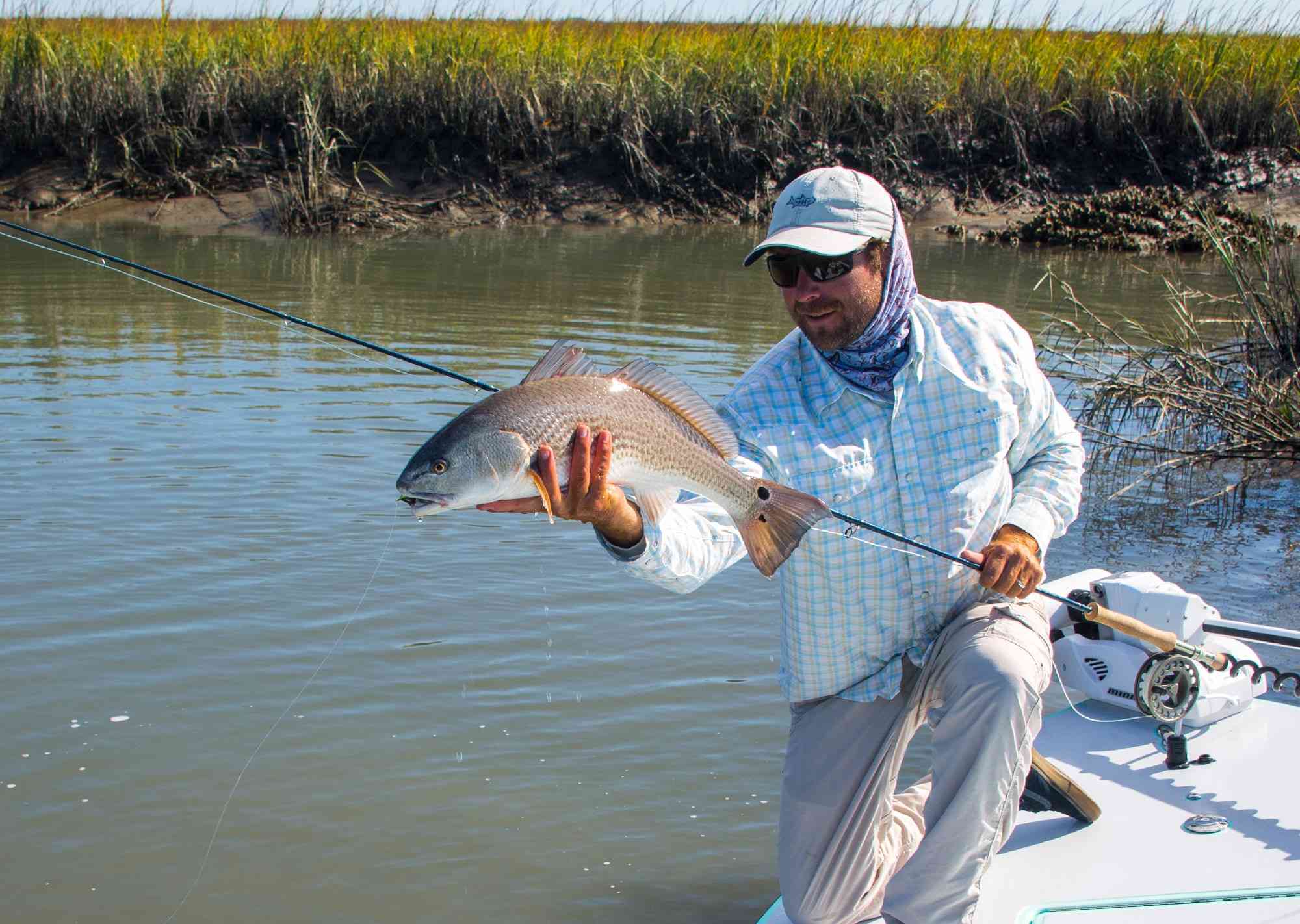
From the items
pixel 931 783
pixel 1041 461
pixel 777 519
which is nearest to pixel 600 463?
pixel 777 519

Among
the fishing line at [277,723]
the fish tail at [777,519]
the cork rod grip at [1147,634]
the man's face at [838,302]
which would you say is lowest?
the fishing line at [277,723]

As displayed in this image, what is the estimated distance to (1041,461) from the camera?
3.83 m

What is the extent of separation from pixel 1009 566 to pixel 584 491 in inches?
45.2

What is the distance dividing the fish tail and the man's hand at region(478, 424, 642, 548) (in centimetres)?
32

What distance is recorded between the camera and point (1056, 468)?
3.77 meters

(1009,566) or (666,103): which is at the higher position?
(666,103)

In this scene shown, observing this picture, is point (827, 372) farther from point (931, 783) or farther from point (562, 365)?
point (931, 783)

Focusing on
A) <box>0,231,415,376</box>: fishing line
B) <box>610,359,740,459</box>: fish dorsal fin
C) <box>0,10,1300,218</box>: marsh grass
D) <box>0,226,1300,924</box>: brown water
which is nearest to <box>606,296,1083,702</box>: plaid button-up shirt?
<box>610,359,740,459</box>: fish dorsal fin

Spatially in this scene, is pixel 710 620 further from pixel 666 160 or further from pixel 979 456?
pixel 666 160

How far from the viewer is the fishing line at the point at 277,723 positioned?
3877 millimetres

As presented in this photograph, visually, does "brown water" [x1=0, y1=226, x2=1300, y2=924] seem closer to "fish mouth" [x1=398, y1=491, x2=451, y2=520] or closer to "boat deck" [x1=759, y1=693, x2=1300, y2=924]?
"boat deck" [x1=759, y1=693, x2=1300, y2=924]

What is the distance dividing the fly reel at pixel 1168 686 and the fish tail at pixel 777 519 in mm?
1494

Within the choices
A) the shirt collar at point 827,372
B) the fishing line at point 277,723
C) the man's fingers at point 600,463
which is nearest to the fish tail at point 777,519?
the man's fingers at point 600,463

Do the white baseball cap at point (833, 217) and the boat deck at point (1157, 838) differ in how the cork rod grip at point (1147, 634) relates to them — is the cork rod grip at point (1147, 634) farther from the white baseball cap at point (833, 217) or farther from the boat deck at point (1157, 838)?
the white baseball cap at point (833, 217)
